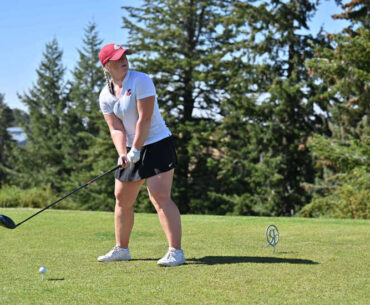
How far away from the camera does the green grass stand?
333cm

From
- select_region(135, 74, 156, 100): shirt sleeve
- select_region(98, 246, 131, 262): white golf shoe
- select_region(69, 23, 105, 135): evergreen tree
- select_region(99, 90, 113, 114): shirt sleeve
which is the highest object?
select_region(69, 23, 105, 135): evergreen tree

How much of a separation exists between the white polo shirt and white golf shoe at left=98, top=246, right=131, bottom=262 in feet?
3.35

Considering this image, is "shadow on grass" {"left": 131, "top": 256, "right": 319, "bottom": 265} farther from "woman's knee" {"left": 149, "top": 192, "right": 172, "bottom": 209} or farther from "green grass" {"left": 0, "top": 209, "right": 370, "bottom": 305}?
"woman's knee" {"left": 149, "top": 192, "right": 172, "bottom": 209}

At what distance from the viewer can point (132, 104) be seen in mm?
4965

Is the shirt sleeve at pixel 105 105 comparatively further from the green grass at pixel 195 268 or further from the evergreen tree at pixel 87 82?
the evergreen tree at pixel 87 82

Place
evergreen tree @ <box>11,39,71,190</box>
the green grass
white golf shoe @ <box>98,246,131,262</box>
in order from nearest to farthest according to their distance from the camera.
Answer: the green grass, white golf shoe @ <box>98,246,131,262</box>, evergreen tree @ <box>11,39,71,190</box>

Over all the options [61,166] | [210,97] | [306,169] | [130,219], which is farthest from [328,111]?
[61,166]

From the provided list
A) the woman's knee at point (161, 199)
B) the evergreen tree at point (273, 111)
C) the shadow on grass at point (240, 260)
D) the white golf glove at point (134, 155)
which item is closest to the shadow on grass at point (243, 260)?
the shadow on grass at point (240, 260)

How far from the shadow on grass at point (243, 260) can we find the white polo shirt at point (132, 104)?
121 cm

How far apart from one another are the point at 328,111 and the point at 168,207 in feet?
67.1

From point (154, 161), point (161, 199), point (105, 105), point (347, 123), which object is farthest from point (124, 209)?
point (347, 123)

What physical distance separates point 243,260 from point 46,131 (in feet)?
143

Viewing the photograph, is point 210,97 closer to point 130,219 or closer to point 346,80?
point 346,80

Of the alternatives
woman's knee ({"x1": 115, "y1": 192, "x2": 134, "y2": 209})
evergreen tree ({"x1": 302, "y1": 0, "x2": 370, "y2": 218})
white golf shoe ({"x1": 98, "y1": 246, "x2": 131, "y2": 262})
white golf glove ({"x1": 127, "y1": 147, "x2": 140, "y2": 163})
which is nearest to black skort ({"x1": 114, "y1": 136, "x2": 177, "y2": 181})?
white golf glove ({"x1": 127, "y1": 147, "x2": 140, "y2": 163})
